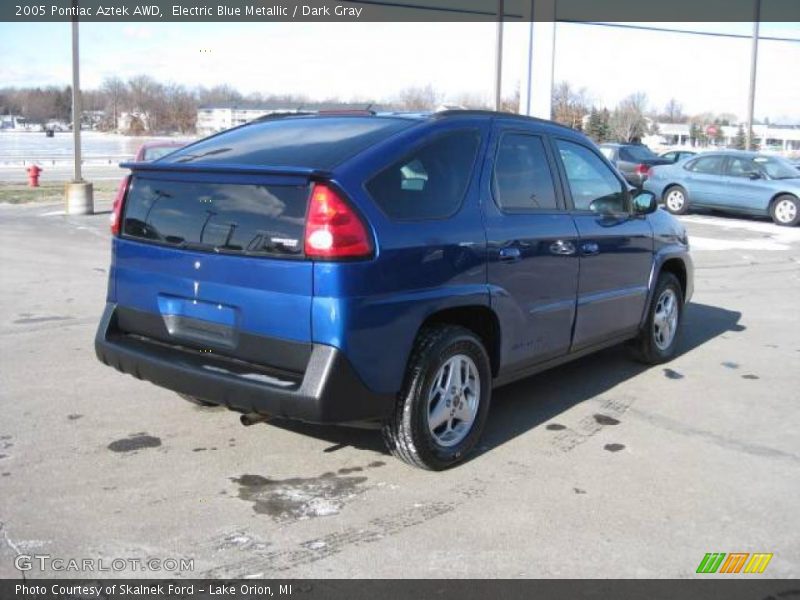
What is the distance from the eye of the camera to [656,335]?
6.48 meters

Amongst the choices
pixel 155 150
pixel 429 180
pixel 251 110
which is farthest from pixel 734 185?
pixel 429 180

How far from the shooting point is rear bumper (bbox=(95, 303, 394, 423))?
3.61 metres

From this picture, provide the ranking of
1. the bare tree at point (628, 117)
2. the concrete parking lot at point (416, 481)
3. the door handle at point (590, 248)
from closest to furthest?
the concrete parking lot at point (416, 481), the door handle at point (590, 248), the bare tree at point (628, 117)

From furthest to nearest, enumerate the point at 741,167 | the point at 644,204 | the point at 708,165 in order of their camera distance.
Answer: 1. the point at 708,165
2. the point at 741,167
3. the point at 644,204

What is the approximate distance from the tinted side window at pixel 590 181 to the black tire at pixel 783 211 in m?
13.7

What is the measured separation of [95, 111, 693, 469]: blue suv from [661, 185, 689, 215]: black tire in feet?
50.7

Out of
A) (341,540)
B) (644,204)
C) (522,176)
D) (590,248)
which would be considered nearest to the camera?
(341,540)

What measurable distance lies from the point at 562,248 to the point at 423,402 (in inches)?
59.9

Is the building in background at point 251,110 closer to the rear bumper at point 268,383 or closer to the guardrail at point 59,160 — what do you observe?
the rear bumper at point 268,383

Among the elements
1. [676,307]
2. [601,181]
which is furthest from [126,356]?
[676,307]

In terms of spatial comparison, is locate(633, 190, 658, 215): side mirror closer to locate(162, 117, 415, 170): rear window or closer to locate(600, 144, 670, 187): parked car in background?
locate(162, 117, 415, 170): rear window

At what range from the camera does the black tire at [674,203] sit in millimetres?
19453

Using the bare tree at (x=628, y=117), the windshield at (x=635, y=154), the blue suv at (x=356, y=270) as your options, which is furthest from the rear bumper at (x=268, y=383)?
the bare tree at (x=628, y=117)

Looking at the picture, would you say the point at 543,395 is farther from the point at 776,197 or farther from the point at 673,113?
the point at 673,113
